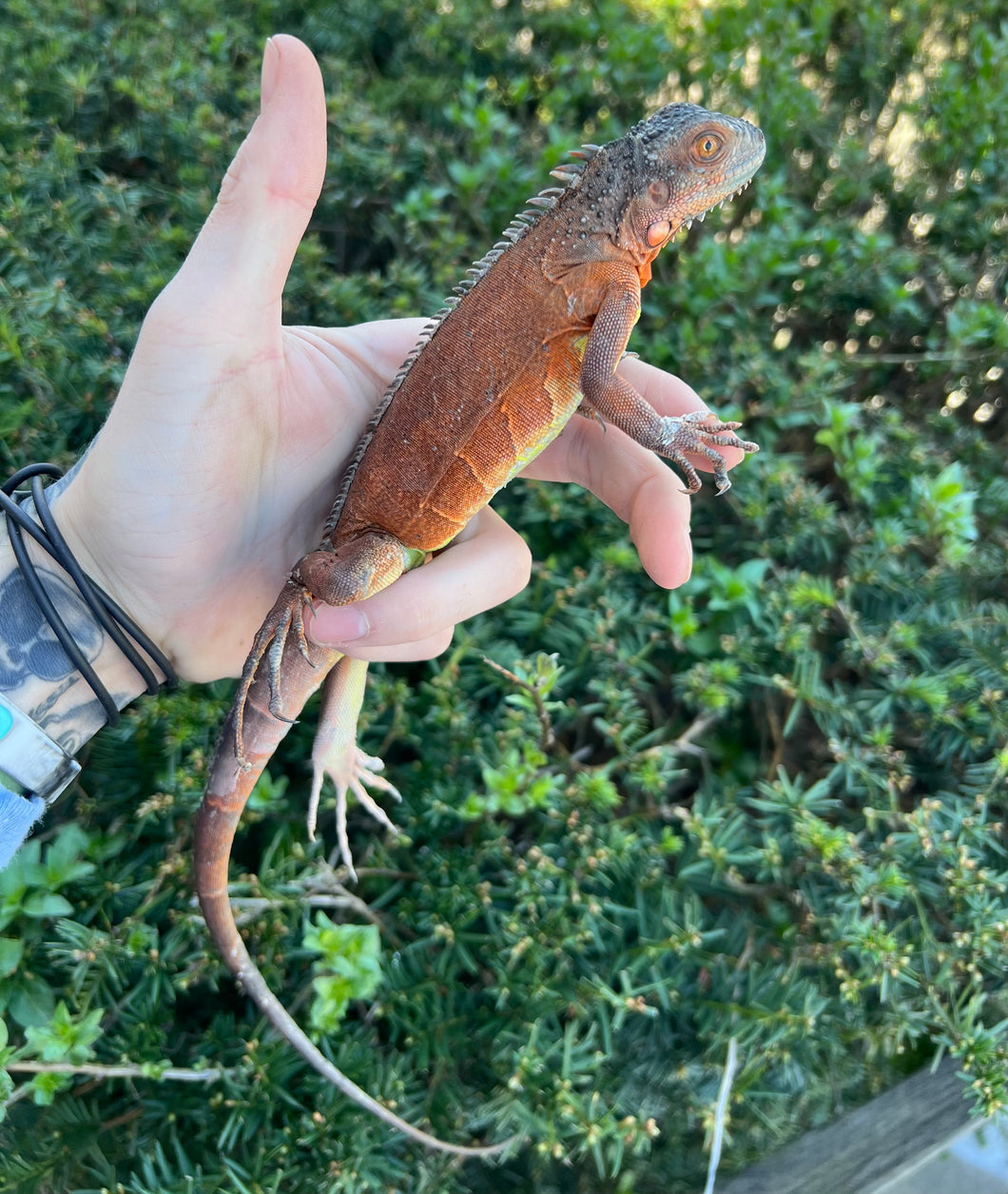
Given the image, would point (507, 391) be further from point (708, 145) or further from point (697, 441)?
point (708, 145)

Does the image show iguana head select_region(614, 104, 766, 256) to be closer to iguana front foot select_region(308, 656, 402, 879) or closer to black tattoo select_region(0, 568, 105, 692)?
iguana front foot select_region(308, 656, 402, 879)

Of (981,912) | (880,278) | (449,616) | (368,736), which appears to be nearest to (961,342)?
(880,278)

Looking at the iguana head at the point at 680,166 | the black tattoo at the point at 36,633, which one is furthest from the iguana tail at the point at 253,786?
the iguana head at the point at 680,166

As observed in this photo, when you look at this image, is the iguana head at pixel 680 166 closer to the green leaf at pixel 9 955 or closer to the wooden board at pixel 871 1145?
the green leaf at pixel 9 955

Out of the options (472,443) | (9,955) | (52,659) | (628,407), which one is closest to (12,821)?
(9,955)

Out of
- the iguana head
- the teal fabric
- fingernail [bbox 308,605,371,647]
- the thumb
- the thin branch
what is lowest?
the thin branch

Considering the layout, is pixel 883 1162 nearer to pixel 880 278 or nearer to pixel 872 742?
pixel 872 742

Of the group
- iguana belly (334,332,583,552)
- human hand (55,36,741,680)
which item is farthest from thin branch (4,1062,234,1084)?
iguana belly (334,332,583,552)
